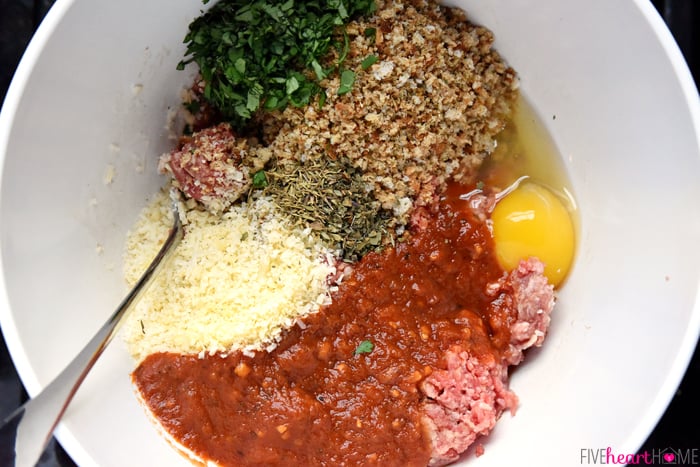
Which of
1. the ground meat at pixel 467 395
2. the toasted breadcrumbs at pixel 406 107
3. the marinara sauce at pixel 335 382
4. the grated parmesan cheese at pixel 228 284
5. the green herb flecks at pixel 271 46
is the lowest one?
the ground meat at pixel 467 395

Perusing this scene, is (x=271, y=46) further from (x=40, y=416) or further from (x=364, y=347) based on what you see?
(x=40, y=416)

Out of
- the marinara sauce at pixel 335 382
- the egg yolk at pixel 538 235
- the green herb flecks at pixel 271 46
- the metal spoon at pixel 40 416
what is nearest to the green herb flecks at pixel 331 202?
the marinara sauce at pixel 335 382

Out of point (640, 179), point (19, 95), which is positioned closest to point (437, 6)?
point (640, 179)

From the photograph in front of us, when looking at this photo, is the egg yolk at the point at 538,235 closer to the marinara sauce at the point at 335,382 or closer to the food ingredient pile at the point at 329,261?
the food ingredient pile at the point at 329,261

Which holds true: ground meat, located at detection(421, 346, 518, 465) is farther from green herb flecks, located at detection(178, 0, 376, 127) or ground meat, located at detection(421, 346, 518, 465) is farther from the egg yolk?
green herb flecks, located at detection(178, 0, 376, 127)

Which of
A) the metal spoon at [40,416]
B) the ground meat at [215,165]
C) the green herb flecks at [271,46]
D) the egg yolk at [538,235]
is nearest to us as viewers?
the metal spoon at [40,416]

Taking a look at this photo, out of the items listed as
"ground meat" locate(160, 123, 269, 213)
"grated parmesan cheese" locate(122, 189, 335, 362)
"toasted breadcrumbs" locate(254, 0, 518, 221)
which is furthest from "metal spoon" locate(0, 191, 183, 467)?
"toasted breadcrumbs" locate(254, 0, 518, 221)

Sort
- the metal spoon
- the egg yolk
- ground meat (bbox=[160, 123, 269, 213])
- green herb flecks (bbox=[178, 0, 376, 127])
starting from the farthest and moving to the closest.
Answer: the egg yolk
ground meat (bbox=[160, 123, 269, 213])
green herb flecks (bbox=[178, 0, 376, 127])
the metal spoon
